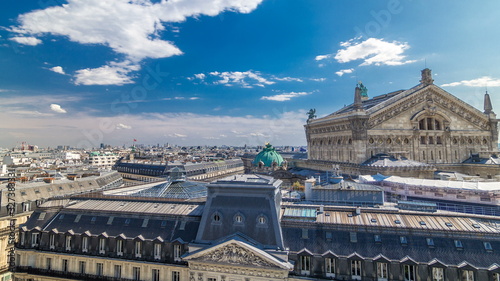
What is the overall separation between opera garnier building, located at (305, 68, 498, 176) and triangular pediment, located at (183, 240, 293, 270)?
3300 cm


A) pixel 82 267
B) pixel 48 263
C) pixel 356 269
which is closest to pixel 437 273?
pixel 356 269

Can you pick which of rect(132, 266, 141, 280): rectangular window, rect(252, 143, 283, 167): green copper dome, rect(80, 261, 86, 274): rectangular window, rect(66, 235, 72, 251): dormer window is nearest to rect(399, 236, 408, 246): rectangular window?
rect(132, 266, 141, 280): rectangular window

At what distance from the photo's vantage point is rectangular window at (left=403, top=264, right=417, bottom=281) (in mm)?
20000

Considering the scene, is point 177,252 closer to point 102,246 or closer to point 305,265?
point 102,246

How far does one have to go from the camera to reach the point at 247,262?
21.6m

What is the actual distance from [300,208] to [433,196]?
63.1ft

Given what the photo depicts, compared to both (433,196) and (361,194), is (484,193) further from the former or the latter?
(361,194)

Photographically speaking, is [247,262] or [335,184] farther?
[335,184]

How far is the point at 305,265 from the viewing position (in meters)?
21.7

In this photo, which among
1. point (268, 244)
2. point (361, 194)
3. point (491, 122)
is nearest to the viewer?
point (268, 244)

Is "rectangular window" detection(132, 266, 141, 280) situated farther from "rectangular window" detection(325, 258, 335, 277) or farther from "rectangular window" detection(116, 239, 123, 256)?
"rectangular window" detection(325, 258, 335, 277)

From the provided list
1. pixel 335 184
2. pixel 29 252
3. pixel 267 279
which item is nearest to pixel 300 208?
pixel 267 279

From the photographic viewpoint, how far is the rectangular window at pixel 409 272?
65.6 feet

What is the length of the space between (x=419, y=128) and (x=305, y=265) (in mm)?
41197
